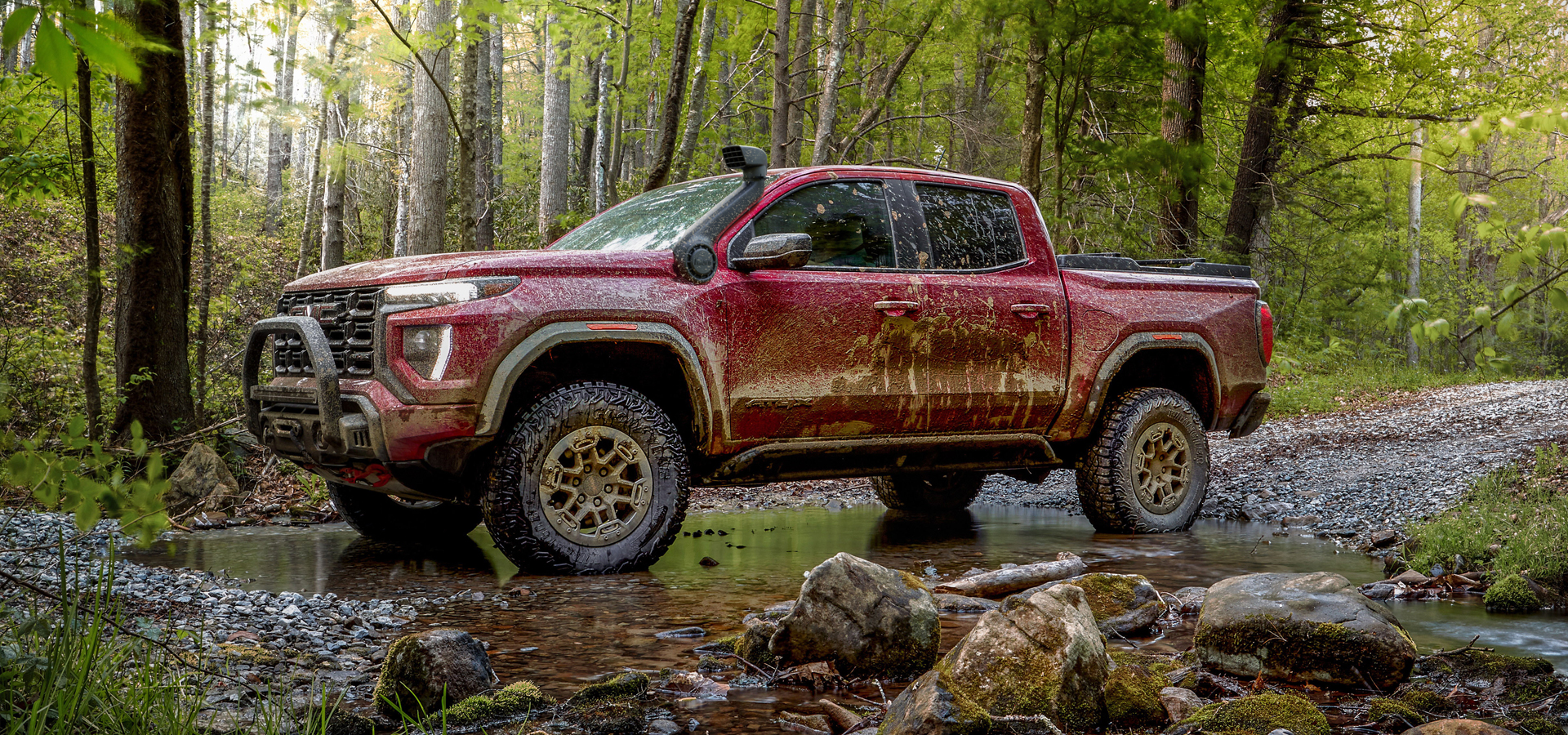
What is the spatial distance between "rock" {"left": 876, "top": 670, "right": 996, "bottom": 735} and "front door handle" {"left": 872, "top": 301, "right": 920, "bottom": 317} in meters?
3.13

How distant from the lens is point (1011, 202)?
669 centimetres

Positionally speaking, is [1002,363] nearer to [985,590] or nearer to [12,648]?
[985,590]

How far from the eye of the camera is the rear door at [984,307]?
6082 mm

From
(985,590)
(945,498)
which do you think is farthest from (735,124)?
(985,590)

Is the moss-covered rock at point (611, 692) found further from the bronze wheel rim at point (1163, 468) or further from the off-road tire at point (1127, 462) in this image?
the bronze wheel rim at point (1163, 468)

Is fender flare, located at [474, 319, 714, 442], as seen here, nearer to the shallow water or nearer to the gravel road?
the shallow water

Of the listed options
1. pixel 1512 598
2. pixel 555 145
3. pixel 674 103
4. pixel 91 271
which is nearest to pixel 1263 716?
pixel 1512 598

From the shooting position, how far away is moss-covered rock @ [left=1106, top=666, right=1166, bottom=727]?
10.1 ft

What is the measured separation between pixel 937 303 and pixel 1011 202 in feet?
3.61

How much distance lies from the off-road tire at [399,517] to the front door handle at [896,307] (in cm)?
249

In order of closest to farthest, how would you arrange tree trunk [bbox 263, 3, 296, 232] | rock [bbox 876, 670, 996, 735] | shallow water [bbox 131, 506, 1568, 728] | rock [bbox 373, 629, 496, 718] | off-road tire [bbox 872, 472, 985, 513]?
rock [bbox 876, 670, 996, 735]
rock [bbox 373, 629, 496, 718]
shallow water [bbox 131, 506, 1568, 728]
off-road tire [bbox 872, 472, 985, 513]
tree trunk [bbox 263, 3, 296, 232]

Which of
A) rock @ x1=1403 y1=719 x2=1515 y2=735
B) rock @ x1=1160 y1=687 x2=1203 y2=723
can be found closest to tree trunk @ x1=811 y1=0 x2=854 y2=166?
rock @ x1=1160 y1=687 x2=1203 y2=723

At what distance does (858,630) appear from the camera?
11.7ft

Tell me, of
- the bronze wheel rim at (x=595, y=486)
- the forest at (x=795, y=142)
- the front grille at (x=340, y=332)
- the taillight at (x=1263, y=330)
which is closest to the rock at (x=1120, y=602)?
the forest at (x=795, y=142)
